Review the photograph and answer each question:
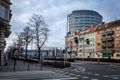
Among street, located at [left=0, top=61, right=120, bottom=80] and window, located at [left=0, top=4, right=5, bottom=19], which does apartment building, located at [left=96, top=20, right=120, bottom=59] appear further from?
street, located at [left=0, top=61, right=120, bottom=80]

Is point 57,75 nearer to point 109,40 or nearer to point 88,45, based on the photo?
point 109,40

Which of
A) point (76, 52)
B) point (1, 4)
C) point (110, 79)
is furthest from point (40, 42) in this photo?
point (76, 52)

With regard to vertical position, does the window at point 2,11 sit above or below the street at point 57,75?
above

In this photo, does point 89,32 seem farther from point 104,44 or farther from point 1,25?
point 1,25

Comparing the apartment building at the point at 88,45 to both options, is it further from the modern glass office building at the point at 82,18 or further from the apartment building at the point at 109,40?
the modern glass office building at the point at 82,18

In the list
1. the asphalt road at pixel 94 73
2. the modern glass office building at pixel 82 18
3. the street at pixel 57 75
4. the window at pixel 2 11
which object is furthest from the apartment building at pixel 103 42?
the street at pixel 57 75

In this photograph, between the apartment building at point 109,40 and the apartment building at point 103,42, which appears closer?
the apartment building at point 109,40

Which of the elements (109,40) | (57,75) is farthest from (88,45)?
(57,75)

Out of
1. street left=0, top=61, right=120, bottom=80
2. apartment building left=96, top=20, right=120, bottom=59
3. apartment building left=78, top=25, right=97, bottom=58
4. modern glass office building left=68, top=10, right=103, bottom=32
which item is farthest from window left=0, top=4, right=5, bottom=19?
modern glass office building left=68, top=10, right=103, bottom=32

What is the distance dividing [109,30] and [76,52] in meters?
38.1

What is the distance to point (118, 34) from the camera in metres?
108

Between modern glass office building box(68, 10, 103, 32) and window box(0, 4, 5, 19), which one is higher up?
modern glass office building box(68, 10, 103, 32)

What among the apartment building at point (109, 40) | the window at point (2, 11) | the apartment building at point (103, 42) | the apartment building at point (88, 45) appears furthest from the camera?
the apartment building at point (88, 45)

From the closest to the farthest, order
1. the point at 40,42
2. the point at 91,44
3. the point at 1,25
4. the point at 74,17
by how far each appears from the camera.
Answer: the point at 1,25 < the point at 40,42 < the point at 91,44 < the point at 74,17
